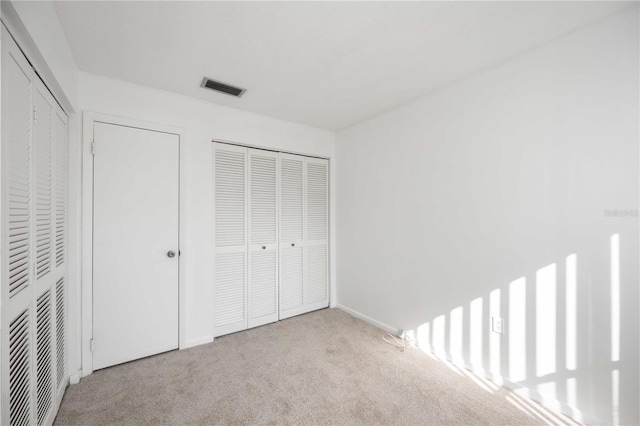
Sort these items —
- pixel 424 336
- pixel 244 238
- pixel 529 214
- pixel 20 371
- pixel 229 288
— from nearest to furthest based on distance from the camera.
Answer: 1. pixel 20 371
2. pixel 529 214
3. pixel 424 336
4. pixel 229 288
5. pixel 244 238

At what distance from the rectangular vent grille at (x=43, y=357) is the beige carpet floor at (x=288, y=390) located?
0.28m

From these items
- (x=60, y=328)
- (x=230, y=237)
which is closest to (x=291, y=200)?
(x=230, y=237)

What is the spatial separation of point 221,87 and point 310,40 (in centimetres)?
106

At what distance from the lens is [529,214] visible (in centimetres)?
192

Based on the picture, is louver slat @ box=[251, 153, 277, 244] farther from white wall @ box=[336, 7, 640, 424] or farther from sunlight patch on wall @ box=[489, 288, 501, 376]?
sunlight patch on wall @ box=[489, 288, 501, 376]

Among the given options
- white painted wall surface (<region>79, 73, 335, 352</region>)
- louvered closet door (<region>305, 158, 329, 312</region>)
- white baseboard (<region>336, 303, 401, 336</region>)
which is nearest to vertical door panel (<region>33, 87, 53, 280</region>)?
white painted wall surface (<region>79, 73, 335, 352</region>)

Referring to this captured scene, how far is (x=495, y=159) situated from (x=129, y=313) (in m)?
3.32

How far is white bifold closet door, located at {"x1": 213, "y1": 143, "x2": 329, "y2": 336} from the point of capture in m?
2.88

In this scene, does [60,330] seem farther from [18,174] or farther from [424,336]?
[424,336]

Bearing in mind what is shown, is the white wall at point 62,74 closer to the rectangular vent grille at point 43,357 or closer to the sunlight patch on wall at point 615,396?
the rectangular vent grille at point 43,357

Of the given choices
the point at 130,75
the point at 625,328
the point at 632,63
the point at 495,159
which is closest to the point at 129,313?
the point at 130,75

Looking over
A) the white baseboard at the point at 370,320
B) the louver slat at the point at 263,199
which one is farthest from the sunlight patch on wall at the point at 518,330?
the louver slat at the point at 263,199

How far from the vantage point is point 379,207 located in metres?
3.10

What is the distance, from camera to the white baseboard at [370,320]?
9.51 feet
